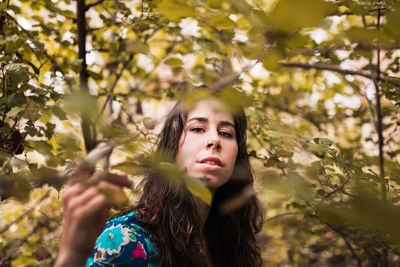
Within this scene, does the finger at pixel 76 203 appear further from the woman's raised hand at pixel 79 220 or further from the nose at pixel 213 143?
the nose at pixel 213 143

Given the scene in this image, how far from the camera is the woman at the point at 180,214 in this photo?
0.69 metres

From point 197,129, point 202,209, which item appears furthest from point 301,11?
point 202,209

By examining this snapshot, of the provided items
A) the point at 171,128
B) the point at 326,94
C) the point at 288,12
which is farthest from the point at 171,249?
the point at 326,94

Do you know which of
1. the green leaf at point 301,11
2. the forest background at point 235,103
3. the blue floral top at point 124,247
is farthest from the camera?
the blue floral top at point 124,247

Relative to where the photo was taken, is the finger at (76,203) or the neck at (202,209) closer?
the finger at (76,203)

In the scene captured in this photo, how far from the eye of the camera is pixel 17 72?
45.8 inches

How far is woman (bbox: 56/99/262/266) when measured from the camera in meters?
0.69

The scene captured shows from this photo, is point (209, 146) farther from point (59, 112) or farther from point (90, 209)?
point (90, 209)

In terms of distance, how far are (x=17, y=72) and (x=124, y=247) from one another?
76cm

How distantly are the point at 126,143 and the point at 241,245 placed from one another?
5.49 ft

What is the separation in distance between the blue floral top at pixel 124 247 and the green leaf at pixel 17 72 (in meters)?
0.65

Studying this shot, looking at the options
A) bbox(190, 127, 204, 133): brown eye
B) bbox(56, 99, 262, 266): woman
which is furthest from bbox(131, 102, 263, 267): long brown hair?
bbox(190, 127, 204, 133): brown eye

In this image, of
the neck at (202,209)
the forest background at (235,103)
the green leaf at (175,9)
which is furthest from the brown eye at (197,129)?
the green leaf at (175,9)

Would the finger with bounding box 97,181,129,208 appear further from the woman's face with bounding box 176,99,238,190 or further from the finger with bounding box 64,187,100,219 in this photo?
the woman's face with bounding box 176,99,238,190
